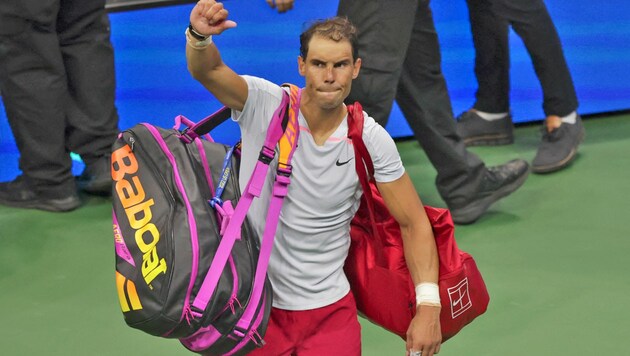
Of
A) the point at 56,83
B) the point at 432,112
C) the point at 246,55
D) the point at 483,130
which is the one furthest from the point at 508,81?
the point at 56,83

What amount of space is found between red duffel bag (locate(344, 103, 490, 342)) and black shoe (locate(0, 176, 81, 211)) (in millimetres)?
2329

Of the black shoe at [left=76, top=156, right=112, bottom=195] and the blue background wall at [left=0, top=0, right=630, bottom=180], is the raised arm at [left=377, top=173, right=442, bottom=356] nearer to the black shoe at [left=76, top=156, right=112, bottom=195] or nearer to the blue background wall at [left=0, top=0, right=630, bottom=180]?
the black shoe at [left=76, top=156, right=112, bottom=195]

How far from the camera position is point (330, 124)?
8.39ft

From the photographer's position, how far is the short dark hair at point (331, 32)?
2.49 m

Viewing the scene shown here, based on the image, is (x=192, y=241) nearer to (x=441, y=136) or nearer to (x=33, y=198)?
(x=441, y=136)

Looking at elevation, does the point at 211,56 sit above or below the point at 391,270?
above

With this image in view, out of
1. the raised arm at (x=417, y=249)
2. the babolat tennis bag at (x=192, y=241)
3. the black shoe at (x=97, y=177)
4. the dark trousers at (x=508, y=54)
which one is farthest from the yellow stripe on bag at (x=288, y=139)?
the dark trousers at (x=508, y=54)

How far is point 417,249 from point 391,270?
0.36 feet

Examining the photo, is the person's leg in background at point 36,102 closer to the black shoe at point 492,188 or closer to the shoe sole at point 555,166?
the black shoe at point 492,188

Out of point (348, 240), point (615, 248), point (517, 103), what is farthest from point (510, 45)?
point (348, 240)

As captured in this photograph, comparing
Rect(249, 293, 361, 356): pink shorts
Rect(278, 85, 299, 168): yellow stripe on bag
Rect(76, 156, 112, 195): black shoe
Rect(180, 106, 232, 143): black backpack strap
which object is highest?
Rect(278, 85, 299, 168): yellow stripe on bag

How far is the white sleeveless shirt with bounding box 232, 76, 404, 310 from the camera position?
2.52 metres

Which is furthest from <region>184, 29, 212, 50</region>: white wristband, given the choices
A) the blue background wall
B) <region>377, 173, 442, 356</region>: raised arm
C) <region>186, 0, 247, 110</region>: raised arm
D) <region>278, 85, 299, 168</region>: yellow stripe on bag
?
the blue background wall

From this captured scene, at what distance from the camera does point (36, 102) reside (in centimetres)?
467
